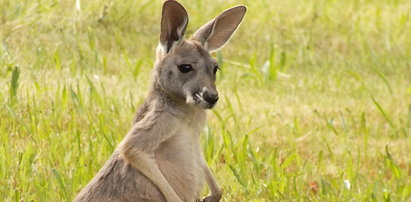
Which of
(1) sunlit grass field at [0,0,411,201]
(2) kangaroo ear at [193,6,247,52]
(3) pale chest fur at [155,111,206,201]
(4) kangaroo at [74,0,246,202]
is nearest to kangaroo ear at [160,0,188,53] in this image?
(4) kangaroo at [74,0,246,202]

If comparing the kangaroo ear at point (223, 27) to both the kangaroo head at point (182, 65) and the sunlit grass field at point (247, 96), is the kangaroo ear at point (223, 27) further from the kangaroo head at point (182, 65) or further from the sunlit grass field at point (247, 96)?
the sunlit grass field at point (247, 96)

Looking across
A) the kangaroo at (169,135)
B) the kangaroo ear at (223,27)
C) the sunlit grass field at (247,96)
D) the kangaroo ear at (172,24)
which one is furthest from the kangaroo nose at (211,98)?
the sunlit grass field at (247,96)

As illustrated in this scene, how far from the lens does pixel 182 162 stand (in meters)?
4.88

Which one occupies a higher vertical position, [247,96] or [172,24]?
[172,24]

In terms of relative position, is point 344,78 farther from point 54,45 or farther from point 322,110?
point 54,45

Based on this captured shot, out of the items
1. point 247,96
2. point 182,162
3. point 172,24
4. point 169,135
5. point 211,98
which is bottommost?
point 247,96

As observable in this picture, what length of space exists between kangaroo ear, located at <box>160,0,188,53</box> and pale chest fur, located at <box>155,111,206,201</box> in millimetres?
383

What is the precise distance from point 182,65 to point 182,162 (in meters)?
0.48

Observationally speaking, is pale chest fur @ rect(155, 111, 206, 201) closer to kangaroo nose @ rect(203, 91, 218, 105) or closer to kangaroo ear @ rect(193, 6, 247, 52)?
kangaroo nose @ rect(203, 91, 218, 105)

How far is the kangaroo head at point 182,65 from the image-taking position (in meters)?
4.73

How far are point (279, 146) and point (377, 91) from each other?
2.09 metres

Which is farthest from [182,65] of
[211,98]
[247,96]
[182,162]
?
[247,96]

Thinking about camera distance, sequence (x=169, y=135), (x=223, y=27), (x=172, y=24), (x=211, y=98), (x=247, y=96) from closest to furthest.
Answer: (x=211, y=98)
(x=169, y=135)
(x=172, y=24)
(x=223, y=27)
(x=247, y=96)

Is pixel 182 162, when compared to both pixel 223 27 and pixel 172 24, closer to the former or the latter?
pixel 172 24
